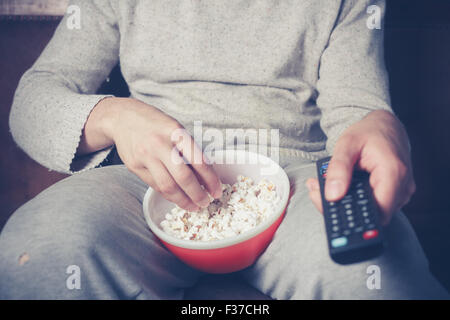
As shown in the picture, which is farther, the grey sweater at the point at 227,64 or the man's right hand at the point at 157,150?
the grey sweater at the point at 227,64

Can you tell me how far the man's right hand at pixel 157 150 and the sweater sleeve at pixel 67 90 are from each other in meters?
0.06

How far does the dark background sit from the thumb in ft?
1.86

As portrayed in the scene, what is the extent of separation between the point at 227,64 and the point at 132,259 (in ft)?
1.54

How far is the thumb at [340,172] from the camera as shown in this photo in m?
0.47

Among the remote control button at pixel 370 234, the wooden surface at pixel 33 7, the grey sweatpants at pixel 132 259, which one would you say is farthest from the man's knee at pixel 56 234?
the wooden surface at pixel 33 7

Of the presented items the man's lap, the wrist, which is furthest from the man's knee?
the man's lap

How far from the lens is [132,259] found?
0.52 meters

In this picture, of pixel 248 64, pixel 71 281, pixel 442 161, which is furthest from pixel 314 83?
pixel 71 281

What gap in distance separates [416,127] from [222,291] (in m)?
0.77

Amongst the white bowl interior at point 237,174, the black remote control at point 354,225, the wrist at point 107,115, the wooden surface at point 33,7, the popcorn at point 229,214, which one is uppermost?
the wooden surface at point 33,7

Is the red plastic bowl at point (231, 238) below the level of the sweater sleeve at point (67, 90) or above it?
below

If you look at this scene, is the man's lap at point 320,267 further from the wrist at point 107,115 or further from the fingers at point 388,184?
the wrist at point 107,115

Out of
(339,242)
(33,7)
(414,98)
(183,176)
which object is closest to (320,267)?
(339,242)

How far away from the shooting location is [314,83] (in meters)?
0.77
